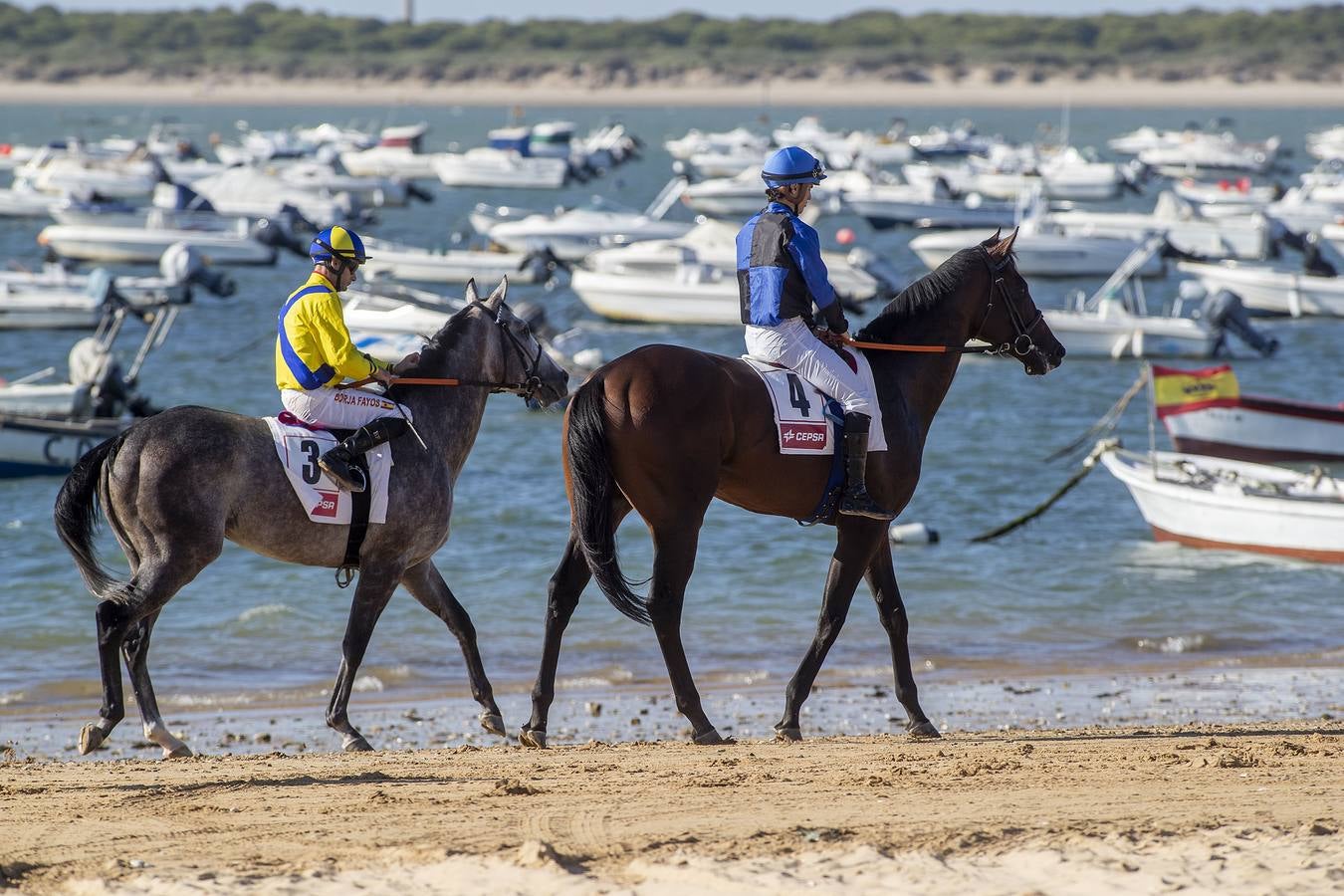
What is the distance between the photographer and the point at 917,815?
22.2 feet

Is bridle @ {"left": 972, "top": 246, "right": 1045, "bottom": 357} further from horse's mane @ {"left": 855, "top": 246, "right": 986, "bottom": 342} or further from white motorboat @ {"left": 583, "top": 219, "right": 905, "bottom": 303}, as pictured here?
white motorboat @ {"left": 583, "top": 219, "right": 905, "bottom": 303}

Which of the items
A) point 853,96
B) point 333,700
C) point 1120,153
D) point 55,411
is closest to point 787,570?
point 333,700

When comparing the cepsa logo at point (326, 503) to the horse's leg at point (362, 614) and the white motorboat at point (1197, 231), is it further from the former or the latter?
the white motorboat at point (1197, 231)

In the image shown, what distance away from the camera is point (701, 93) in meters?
159

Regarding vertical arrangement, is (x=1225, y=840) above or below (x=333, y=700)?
above

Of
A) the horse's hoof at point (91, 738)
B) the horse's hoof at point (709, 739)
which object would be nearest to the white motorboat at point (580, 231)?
the horse's hoof at point (709, 739)

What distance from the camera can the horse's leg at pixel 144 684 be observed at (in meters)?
8.65

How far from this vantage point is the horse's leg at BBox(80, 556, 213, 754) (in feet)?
27.2

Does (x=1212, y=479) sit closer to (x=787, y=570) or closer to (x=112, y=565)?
(x=787, y=570)

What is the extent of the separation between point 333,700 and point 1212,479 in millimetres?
10227

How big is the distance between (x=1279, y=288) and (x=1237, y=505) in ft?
67.4

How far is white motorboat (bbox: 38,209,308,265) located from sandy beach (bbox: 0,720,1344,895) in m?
36.0

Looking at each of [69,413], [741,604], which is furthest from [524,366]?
[69,413]

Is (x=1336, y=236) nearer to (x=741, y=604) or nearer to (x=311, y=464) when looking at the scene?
(x=741, y=604)
